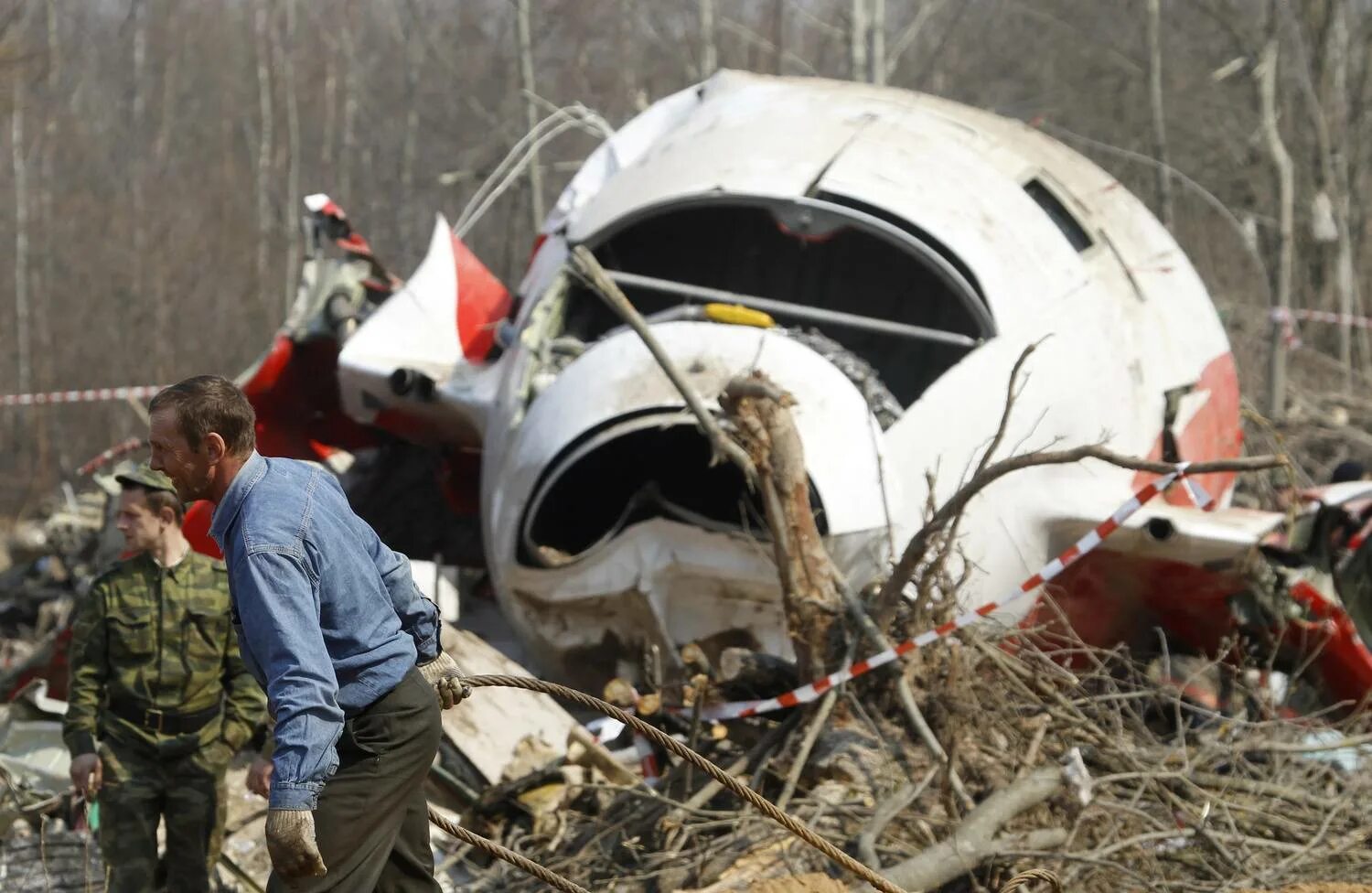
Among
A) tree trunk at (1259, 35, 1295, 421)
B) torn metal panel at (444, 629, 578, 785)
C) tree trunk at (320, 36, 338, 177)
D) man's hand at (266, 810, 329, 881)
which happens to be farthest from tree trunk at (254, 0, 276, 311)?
man's hand at (266, 810, 329, 881)

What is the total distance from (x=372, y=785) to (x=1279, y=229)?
536 inches

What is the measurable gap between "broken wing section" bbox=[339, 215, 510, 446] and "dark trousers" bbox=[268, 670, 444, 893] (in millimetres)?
3914

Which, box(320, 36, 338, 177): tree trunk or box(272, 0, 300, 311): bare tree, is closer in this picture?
box(272, 0, 300, 311): bare tree

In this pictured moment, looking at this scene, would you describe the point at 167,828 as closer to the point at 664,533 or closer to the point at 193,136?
the point at 664,533

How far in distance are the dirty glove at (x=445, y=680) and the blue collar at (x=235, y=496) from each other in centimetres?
72

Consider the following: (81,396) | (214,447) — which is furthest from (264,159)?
(214,447)

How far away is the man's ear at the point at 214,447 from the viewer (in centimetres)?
316

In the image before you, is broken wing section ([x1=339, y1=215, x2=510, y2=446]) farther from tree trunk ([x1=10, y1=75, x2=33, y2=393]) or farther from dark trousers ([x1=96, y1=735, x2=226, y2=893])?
tree trunk ([x1=10, y1=75, x2=33, y2=393])

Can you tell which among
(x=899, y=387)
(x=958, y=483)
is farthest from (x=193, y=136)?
(x=958, y=483)

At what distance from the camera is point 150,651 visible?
4.83 meters

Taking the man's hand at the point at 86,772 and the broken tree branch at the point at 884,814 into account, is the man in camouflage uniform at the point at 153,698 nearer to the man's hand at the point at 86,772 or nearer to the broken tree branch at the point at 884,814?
the man's hand at the point at 86,772

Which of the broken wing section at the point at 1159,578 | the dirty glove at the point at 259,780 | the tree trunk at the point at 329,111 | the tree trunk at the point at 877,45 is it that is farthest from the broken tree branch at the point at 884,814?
the tree trunk at the point at 329,111

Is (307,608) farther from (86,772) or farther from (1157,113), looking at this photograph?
(1157,113)

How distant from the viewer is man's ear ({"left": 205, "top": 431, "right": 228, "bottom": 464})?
3.16 meters
